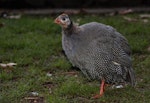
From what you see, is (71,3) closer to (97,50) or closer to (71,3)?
(71,3)

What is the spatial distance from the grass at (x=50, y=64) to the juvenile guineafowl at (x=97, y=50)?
0.30 m

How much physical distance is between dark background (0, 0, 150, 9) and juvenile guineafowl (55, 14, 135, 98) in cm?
358

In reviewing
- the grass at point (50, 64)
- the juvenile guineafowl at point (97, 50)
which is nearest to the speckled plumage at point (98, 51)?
the juvenile guineafowl at point (97, 50)

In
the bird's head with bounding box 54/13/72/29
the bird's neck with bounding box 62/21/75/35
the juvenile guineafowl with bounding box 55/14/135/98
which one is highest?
the bird's head with bounding box 54/13/72/29

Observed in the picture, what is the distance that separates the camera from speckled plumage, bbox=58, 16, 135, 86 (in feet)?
14.5

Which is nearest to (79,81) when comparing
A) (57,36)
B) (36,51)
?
(36,51)

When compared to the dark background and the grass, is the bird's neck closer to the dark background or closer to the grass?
the grass

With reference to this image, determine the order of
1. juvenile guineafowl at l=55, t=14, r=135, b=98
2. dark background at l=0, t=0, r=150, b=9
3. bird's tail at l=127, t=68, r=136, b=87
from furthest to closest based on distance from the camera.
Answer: dark background at l=0, t=0, r=150, b=9 → bird's tail at l=127, t=68, r=136, b=87 → juvenile guineafowl at l=55, t=14, r=135, b=98

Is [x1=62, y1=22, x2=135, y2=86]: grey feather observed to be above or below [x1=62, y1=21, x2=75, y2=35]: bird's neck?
below

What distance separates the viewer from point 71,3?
8.10 m

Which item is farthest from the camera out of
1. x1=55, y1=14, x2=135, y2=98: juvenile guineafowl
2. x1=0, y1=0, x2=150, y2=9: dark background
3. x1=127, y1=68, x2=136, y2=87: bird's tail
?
x1=0, y1=0, x2=150, y2=9: dark background

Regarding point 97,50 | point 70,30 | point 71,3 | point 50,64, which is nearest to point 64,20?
point 70,30

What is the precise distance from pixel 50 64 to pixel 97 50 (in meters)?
1.33

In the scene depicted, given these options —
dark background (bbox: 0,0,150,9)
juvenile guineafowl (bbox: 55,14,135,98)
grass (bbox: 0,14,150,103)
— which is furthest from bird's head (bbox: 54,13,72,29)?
dark background (bbox: 0,0,150,9)
